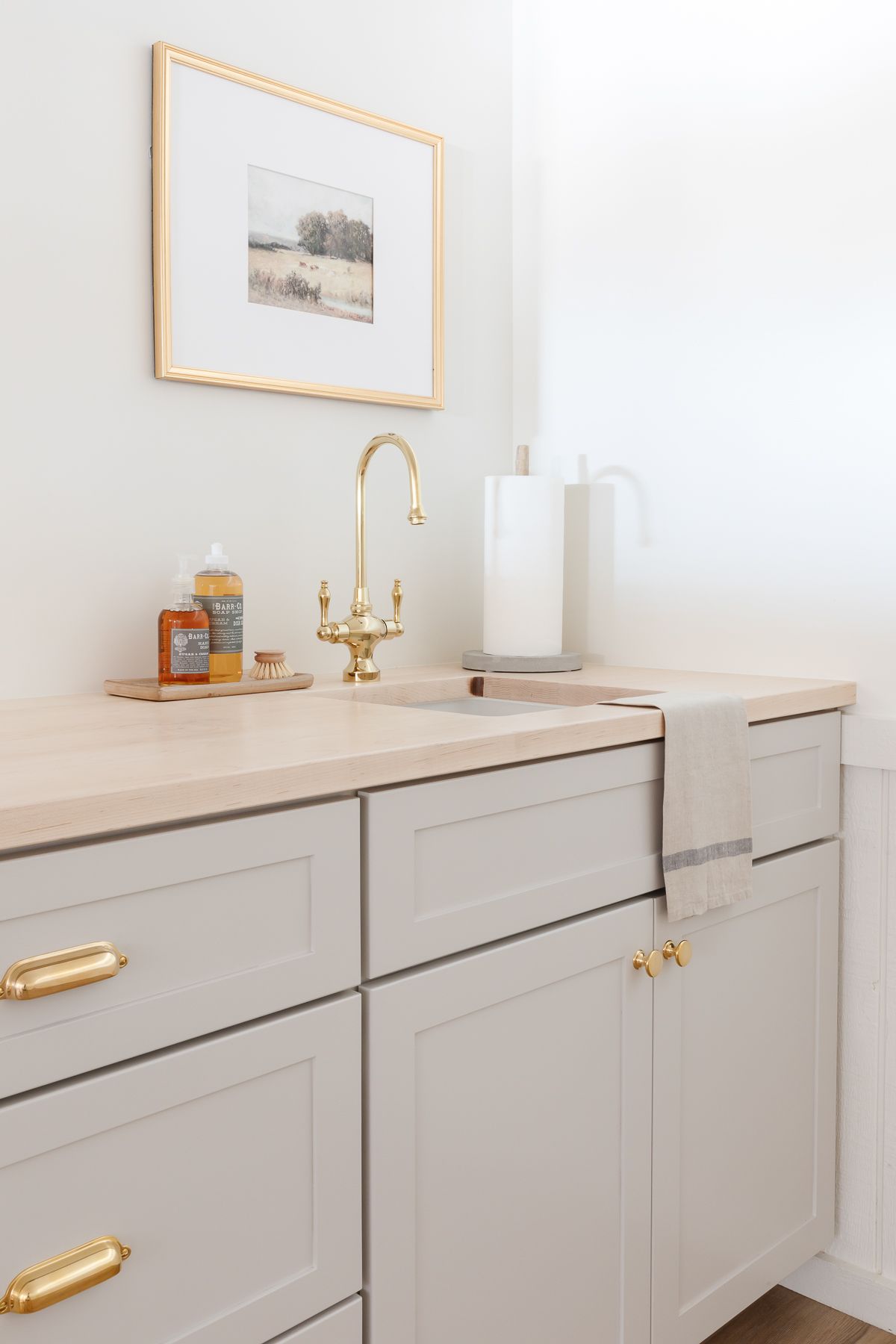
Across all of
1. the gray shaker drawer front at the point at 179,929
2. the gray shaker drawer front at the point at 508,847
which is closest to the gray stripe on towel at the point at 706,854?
the gray shaker drawer front at the point at 508,847

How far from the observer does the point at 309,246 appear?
5.50ft

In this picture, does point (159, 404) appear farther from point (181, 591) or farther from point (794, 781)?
point (794, 781)

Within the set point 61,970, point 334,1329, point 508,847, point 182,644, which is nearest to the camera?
point 61,970

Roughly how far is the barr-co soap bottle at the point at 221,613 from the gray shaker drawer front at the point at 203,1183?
1.94 ft

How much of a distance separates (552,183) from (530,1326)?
5.76ft

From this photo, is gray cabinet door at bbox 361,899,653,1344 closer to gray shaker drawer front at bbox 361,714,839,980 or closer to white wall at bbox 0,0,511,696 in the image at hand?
gray shaker drawer front at bbox 361,714,839,980

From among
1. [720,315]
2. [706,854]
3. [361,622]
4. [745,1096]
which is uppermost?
[720,315]

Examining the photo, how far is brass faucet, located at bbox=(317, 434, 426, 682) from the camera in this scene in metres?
1.61

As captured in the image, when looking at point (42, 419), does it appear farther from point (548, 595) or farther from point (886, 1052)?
point (886, 1052)

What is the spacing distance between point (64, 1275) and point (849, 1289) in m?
1.32

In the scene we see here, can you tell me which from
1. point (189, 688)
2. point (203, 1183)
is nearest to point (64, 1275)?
point (203, 1183)

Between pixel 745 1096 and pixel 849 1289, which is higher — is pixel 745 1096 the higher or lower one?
the higher one

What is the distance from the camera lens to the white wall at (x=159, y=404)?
1.40 m

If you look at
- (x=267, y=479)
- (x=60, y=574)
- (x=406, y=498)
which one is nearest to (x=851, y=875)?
(x=406, y=498)
